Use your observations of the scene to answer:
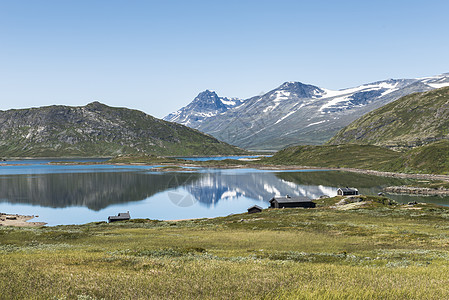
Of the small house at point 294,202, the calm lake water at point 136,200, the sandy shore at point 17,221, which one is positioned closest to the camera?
the sandy shore at point 17,221

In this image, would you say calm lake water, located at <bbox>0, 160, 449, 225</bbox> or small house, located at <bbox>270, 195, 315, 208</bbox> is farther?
calm lake water, located at <bbox>0, 160, 449, 225</bbox>

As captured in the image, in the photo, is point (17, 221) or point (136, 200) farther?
point (136, 200)

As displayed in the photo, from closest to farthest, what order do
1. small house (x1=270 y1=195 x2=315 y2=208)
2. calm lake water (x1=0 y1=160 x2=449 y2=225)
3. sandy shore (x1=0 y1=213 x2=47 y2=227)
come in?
sandy shore (x1=0 y1=213 x2=47 y2=227)
small house (x1=270 y1=195 x2=315 y2=208)
calm lake water (x1=0 y1=160 x2=449 y2=225)

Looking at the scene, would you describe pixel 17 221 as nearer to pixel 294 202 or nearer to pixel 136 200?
pixel 136 200

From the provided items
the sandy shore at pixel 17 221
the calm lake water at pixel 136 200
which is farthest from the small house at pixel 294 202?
the sandy shore at pixel 17 221

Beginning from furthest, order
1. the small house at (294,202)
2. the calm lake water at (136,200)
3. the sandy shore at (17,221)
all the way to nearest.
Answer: the calm lake water at (136,200) < the small house at (294,202) < the sandy shore at (17,221)

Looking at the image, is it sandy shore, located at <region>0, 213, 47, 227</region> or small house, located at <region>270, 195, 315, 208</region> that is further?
small house, located at <region>270, 195, 315, 208</region>

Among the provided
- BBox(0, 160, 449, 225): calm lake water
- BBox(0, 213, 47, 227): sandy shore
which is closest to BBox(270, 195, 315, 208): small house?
BBox(0, 160, 449, 225): calm lake water

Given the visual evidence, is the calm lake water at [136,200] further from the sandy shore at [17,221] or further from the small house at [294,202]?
the small house at [294,202]

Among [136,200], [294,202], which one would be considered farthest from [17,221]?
[294,202]

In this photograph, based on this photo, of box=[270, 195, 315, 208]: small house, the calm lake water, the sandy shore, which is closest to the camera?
the sandy shore

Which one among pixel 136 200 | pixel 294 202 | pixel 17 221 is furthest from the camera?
pixel 136 200

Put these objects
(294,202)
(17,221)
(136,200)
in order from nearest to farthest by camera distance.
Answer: (17,221) → (294,202) → (136,200)

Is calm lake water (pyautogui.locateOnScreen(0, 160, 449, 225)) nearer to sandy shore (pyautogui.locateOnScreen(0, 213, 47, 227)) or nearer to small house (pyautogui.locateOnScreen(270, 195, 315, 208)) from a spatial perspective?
sandy shore (pyautogui.locateOnScreen(0, 213, 47, 227))
